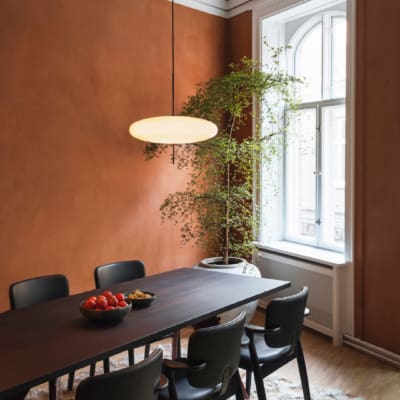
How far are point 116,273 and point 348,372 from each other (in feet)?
6.30

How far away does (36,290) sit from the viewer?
9.87 ft

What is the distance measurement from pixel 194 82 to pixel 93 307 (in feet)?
10.4

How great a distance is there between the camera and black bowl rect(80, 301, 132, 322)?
7.52 ft

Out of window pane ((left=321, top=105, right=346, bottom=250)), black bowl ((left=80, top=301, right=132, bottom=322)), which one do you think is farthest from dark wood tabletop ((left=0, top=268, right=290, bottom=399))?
window pane ((left=321, top=105, right=346, bottom=250))

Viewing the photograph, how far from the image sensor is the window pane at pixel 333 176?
445 centimetres

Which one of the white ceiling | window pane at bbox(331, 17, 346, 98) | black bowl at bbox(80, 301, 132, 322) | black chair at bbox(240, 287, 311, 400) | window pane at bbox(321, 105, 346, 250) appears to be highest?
the white ceiling

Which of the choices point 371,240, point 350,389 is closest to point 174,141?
point 371,240

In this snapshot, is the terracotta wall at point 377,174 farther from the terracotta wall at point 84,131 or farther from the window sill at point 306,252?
the terracotta wall at point 84,131

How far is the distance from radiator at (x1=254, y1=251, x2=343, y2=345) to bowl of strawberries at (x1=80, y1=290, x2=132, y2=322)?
219 centimetres

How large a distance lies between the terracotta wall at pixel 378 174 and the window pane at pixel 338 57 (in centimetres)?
63

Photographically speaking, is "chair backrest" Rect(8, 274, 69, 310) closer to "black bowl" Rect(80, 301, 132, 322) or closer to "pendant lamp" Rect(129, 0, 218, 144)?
"black bowl" Rect(80, 301, 132, 322)

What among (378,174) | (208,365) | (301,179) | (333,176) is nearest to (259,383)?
(208,365)

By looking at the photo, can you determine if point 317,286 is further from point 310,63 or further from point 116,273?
point 310,63

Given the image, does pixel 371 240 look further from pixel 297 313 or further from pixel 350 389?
A: pixel 297 313
